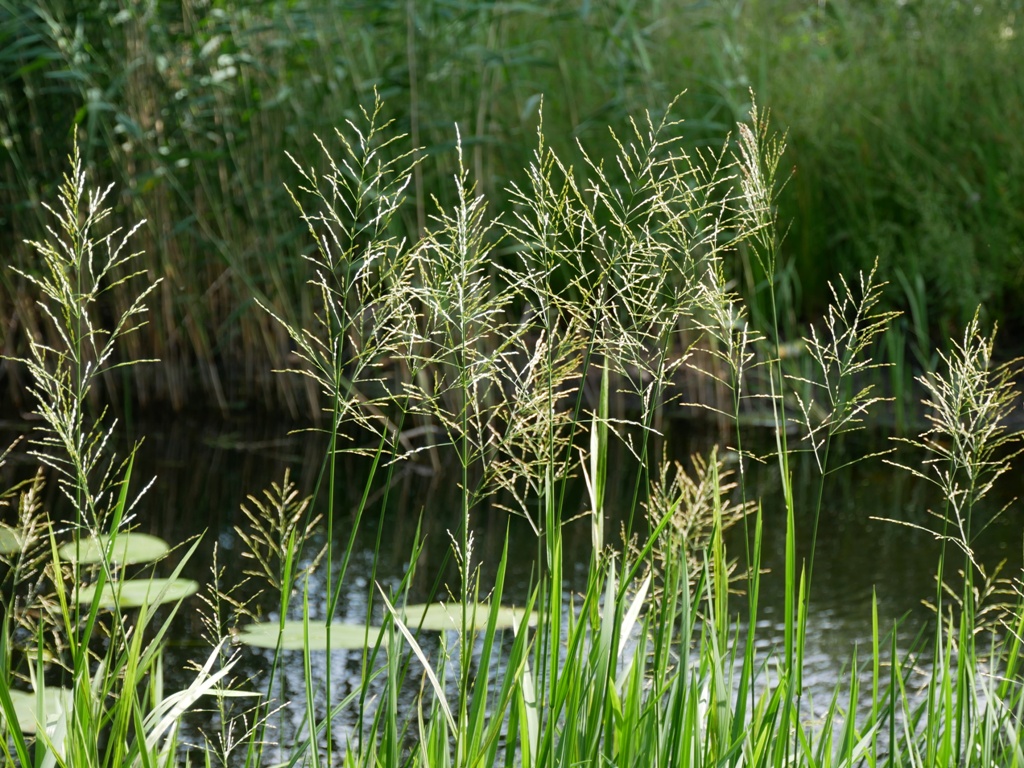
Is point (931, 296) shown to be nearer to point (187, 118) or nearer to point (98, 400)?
point (187, 118)

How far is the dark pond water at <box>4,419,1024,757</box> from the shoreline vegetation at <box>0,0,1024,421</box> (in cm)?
37

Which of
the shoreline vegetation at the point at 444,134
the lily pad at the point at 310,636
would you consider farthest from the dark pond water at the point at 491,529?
the shoreline vegetation at the point at 444,134

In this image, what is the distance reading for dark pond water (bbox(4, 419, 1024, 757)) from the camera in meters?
2.83

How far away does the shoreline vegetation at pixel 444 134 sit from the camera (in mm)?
4488

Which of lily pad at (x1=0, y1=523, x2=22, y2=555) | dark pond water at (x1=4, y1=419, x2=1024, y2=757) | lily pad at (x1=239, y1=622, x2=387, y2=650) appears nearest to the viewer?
lily pad at (x1=0, y1=523, x2=22, y2=555)

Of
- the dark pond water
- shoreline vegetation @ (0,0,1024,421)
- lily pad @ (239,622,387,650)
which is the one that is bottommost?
lily pad @ (239,622,387,650)

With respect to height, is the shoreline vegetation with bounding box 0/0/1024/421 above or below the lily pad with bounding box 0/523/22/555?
above

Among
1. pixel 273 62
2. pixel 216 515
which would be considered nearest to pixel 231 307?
pixel 273 62

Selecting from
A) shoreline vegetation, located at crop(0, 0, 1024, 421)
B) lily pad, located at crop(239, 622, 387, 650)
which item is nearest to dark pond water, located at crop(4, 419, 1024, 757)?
lily pad, located at crop(239, 622, 387, 650)

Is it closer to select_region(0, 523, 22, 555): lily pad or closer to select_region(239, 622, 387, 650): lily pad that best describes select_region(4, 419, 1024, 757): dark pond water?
select_region(239, 622, 387, 650): lily pad

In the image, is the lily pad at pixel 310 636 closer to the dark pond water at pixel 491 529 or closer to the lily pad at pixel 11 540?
the dark pond water at pixel 491 529

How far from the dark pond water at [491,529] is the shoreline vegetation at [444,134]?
1.20 ft

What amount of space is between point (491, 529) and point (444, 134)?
177cm

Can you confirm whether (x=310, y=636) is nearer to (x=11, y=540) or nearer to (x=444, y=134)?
(x=11, y=540)
